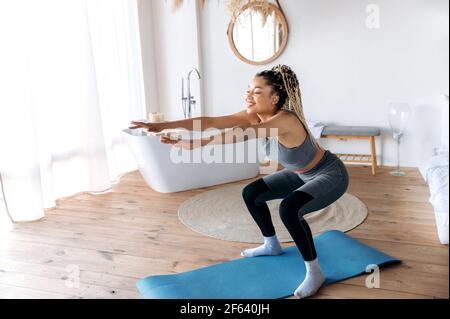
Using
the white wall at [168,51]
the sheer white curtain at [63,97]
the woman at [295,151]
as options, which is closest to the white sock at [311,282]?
the woman at [295,151]

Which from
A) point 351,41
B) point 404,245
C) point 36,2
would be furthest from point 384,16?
point 36,2

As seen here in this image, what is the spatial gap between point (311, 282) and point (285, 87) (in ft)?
3.14

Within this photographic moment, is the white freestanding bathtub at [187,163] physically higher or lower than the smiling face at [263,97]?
lower

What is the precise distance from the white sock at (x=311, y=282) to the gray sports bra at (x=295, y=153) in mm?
480

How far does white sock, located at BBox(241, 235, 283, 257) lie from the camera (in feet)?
8.89

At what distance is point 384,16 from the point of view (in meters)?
4.43

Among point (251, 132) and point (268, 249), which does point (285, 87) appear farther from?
point (268, 249)

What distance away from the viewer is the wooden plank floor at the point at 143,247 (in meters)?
2.44

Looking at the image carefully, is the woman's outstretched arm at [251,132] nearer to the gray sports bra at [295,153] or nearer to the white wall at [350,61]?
the gray sports bra at [295,153]

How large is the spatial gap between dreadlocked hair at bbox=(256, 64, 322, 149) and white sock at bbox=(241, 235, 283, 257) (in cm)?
64

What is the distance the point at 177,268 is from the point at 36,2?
2.38 metres

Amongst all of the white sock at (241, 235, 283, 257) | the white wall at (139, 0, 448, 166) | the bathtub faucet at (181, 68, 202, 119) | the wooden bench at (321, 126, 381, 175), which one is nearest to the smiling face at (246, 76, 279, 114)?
the white sock at (241, 235, 283, 257)

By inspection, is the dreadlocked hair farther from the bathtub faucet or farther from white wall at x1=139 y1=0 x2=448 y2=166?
the bathtub faucet

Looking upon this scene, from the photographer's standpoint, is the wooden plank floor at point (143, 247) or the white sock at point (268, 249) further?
the white sock at point (268, 249)
